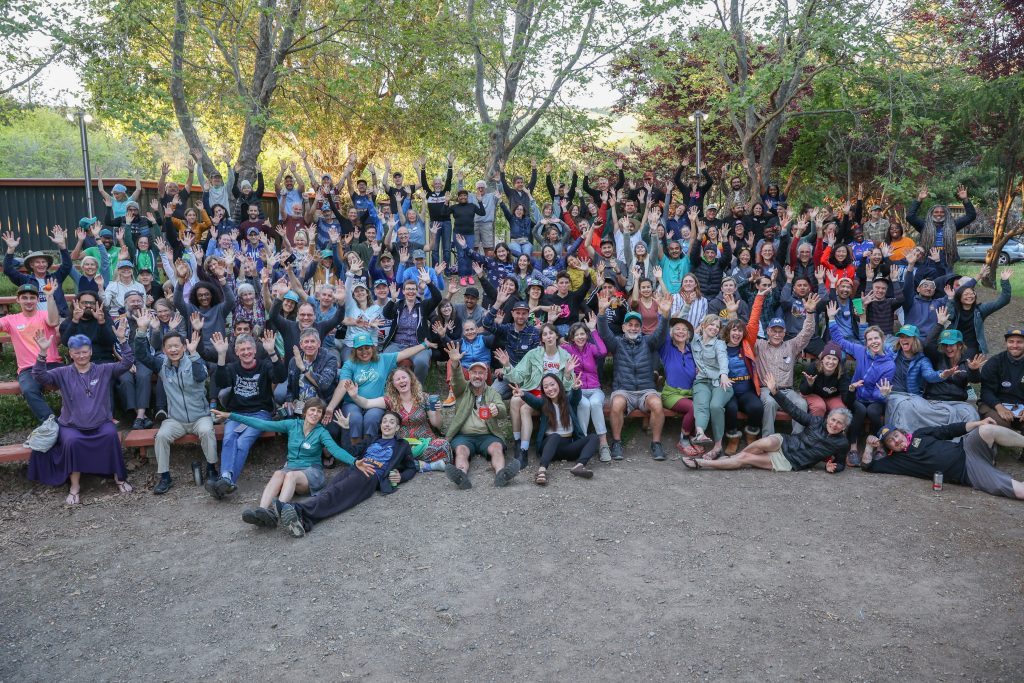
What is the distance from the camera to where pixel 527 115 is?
1644cm

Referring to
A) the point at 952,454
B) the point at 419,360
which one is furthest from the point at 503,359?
the point at 952,454

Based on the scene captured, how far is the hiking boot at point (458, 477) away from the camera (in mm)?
7191

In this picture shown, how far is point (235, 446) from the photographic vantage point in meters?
7.36

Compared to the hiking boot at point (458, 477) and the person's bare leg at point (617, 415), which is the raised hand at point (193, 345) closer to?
the hiking boot at point (458, 477)

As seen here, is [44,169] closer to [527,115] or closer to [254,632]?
[527,115]

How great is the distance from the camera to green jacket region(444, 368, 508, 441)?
26.0ft

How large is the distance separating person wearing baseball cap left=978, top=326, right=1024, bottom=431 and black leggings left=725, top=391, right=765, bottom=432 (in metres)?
2.31

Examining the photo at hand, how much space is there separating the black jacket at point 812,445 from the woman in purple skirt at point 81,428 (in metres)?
6.71

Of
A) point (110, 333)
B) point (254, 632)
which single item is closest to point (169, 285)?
point (110, 333)

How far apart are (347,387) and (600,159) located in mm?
13649

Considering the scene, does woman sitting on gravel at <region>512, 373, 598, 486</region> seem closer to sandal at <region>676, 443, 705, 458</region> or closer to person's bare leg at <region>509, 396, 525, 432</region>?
person's bare leg at <region>509, 396, 525, 432</region>

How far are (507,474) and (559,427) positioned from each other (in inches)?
34.2

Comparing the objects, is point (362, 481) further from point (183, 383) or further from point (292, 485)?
point (183, 383)

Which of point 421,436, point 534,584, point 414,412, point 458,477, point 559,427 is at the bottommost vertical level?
point 534,584
